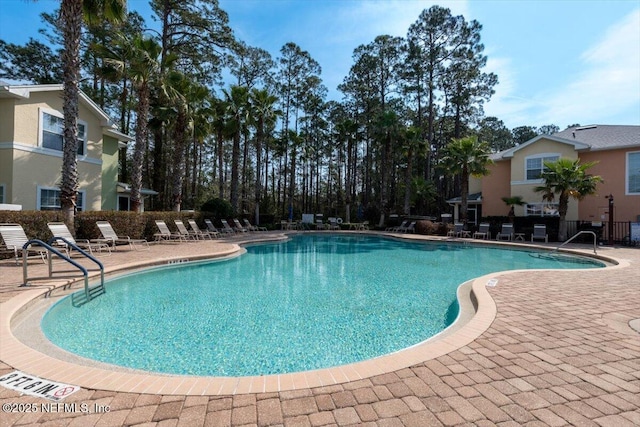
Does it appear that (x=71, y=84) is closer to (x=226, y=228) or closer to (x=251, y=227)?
(x=226, y=228)

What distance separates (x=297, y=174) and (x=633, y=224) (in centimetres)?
3174

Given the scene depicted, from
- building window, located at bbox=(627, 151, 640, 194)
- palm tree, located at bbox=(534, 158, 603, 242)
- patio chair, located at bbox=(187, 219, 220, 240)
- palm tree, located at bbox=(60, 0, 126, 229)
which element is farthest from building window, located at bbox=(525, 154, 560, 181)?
palm tree, located at bbox=(60, 0, 126, 229)

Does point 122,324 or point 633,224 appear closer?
point 122,324

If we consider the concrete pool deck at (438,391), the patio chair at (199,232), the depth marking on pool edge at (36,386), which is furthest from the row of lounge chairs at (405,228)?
the depth marking on pool edge at (36,386)

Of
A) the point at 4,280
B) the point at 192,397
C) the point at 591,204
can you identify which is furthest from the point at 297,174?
the point at 192,397

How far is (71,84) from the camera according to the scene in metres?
10.3

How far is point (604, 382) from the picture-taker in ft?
9.04

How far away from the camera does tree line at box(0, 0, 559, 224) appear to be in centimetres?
1560

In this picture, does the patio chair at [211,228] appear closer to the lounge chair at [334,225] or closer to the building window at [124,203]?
the building window at [124,203]

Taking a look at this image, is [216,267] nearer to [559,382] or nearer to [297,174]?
[559,382]

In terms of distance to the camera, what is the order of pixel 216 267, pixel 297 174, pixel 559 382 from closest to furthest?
pixel 559 382 → pixel 216 267 → pixel 297 174

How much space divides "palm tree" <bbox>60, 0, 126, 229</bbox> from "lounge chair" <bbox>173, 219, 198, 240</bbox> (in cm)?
498

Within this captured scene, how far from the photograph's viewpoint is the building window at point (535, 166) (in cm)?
2077

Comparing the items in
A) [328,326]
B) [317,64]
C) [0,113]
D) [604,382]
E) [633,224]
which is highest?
[317,64]
